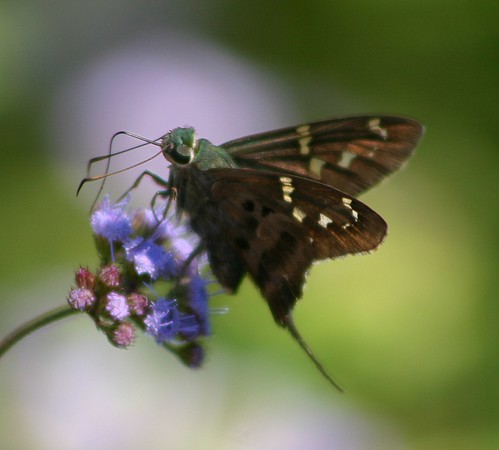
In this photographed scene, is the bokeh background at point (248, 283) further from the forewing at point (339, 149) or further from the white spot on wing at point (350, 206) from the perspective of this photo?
the white spot on wing at point (350, 206)

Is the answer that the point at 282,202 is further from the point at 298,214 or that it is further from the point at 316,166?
the point at 316,166

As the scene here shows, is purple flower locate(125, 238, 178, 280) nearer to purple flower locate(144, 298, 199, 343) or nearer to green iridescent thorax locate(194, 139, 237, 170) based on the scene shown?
purple flower locate(144, 298, 199, 343)

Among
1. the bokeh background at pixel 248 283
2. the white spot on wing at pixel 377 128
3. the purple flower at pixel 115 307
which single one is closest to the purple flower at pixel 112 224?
the purple flower at pixel 115 307

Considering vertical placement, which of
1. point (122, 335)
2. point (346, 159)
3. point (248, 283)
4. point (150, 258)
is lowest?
point (248, 283)

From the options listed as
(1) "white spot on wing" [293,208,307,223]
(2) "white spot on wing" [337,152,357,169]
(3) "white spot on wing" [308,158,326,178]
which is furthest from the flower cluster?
(2) "white spot on wing" [337,152,357,169]

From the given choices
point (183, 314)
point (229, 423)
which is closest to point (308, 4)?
point (229, 423)

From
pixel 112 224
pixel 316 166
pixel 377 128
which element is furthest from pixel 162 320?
pixel 377 128
